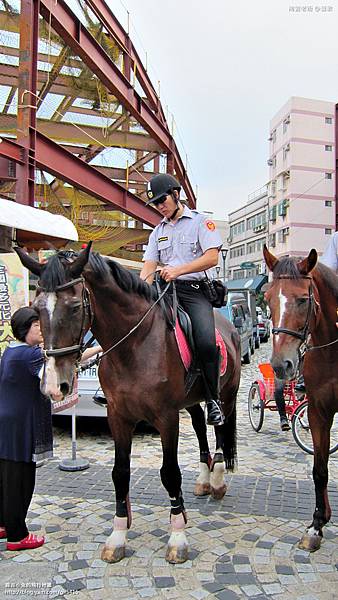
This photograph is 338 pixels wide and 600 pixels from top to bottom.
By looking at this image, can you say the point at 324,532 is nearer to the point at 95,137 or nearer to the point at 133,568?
the point at 133,568

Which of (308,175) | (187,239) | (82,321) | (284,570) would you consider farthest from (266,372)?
(308,175)

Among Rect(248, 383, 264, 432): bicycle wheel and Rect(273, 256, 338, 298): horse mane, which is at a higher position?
Rect(273, 256, 338, 298): horse mane

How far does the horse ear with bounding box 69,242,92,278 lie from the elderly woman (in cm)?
94

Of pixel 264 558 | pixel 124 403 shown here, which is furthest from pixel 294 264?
pixel 264 558

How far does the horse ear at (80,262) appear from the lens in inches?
120

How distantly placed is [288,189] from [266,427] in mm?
50385

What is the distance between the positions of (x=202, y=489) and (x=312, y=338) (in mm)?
2396

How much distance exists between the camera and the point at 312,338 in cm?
369

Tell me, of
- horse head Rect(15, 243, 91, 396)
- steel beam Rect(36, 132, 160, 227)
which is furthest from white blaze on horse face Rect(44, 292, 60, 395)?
steel beam Rect(36, 132, 160, 227)

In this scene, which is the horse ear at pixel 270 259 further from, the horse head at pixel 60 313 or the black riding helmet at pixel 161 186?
the horse head at pixel 60 313

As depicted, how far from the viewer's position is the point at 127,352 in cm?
370

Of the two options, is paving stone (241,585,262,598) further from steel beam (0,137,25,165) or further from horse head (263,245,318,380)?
steel beam (0,137,25,165)

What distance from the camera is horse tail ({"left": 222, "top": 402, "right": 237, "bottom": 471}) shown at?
5438mm

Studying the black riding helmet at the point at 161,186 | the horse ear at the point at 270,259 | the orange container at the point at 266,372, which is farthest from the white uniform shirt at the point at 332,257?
the orange container at the point at 266,372
